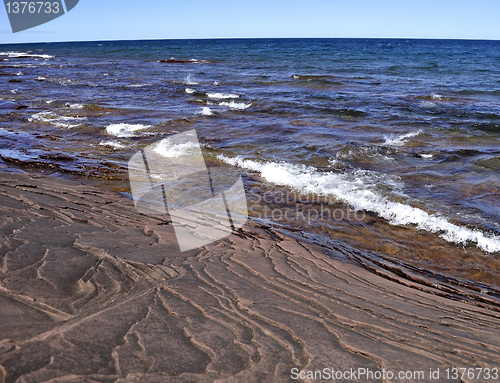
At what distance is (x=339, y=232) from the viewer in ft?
17.6

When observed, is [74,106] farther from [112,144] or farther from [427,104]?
[427,104]

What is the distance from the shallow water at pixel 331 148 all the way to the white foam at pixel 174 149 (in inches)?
15.5

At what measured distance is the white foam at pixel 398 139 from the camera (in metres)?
10.2

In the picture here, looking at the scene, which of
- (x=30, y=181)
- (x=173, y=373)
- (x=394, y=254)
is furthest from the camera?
(x=30, y=181)

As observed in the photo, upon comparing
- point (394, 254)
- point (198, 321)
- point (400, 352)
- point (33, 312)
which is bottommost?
point (394, 254)

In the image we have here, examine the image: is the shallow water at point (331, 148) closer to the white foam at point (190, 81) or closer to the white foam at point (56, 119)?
the white foam at point (56, 119)

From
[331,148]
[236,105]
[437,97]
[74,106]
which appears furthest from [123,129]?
[437,97]

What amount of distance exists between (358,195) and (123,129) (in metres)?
7.66

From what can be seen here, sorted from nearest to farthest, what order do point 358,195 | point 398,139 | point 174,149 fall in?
point 358,195 → point 174,149 → point 398,139

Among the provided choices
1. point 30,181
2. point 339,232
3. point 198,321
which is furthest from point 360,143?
point 198,321

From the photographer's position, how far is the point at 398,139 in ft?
34.7

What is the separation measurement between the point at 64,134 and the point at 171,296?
9437 mm

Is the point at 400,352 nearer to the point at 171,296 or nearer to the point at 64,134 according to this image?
the point at 171,296

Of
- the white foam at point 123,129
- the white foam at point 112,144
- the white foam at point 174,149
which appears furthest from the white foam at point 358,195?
the white foam at point 123,129
